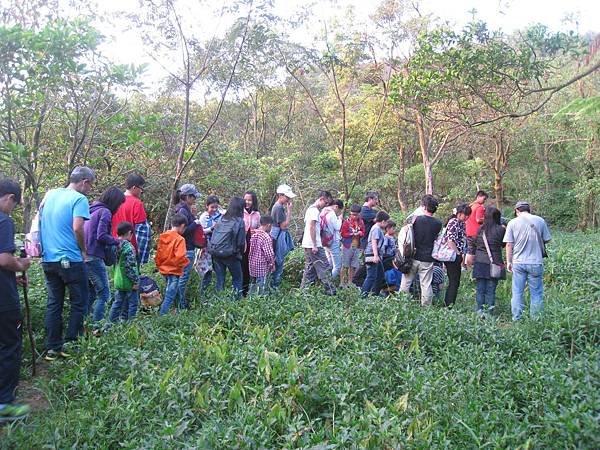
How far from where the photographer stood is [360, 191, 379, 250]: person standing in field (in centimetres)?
912

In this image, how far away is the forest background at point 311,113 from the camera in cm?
679

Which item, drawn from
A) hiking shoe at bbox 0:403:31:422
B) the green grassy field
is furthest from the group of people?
the green grassy field

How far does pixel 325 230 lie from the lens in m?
8.47

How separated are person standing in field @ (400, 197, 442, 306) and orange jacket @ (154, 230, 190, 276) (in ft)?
10.6

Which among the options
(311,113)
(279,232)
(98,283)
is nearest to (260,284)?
(279,232)

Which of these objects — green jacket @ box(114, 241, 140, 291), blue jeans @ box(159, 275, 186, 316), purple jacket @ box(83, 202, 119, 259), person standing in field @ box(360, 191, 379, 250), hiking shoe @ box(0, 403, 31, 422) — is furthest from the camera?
person standing in field @ box(360, 191, 379, 250)

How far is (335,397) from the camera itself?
3.75 m

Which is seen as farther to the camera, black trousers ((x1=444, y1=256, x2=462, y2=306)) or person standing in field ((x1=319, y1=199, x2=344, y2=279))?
person standing in field ((x1=319, y1=199, x2=344, y2=279))

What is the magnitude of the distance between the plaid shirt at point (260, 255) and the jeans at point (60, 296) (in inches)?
109

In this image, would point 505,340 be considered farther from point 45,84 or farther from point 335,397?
point 45,84

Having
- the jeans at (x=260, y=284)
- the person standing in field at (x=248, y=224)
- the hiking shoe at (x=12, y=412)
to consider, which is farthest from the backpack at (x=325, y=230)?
the hiking shoe at (x=12, y=412)

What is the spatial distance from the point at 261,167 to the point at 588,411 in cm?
1098

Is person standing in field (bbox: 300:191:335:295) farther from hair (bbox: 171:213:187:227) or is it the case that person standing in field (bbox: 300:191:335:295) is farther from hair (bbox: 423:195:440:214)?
hair (bbox: 171:213:187:227)

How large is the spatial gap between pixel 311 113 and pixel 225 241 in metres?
17.6
